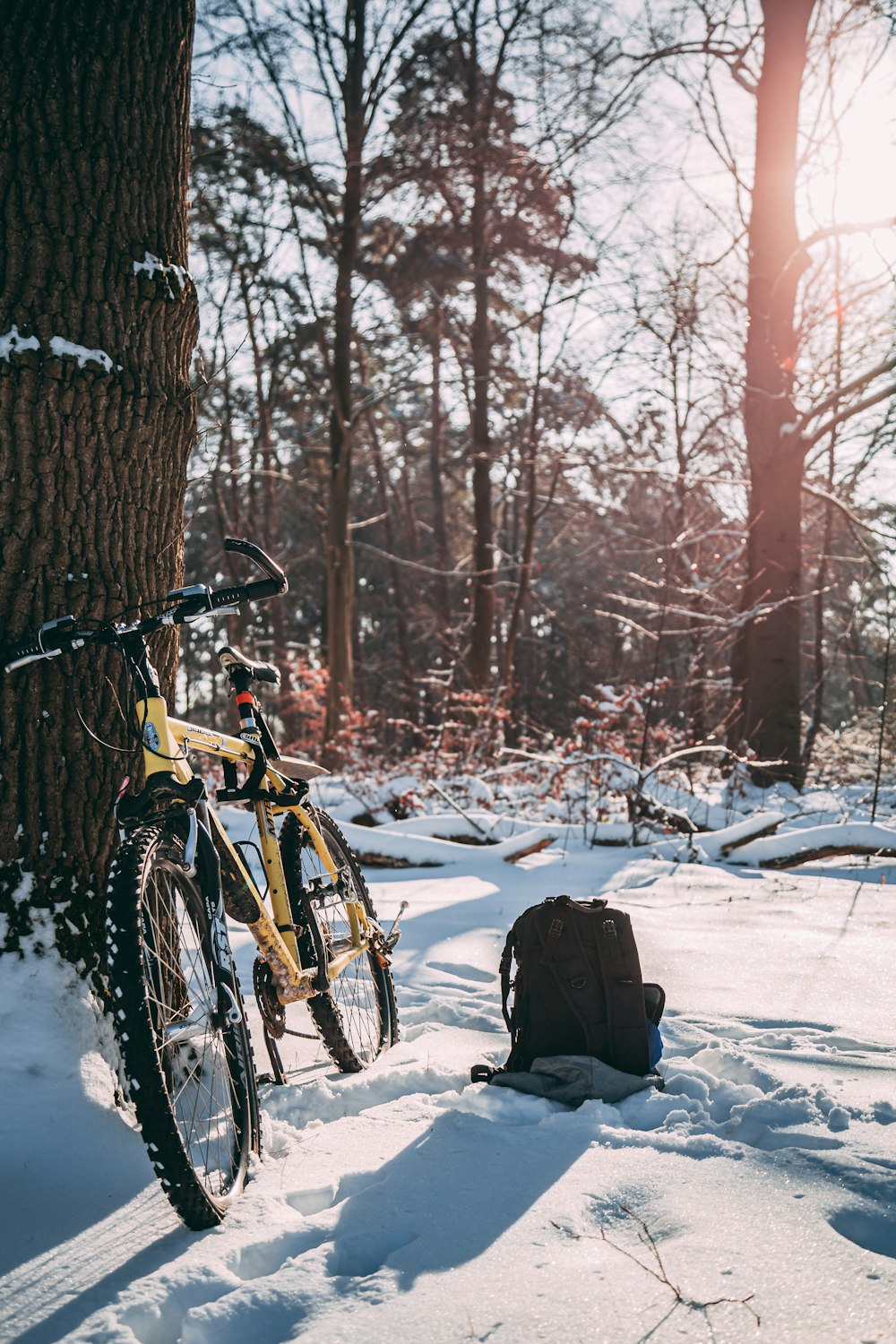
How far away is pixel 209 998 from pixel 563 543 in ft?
78.1

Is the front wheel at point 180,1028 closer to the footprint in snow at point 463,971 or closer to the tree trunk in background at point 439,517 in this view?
the footprint in snow at point 463,971

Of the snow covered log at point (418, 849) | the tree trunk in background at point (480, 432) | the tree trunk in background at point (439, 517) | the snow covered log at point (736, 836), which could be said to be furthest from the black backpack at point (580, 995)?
the tree trunk in background at point (439, 517)

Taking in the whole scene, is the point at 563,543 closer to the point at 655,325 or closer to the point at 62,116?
the point at 655,325

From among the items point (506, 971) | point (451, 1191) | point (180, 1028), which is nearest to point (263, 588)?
point (180, 1028)

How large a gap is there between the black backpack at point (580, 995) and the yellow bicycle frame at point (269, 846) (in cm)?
60

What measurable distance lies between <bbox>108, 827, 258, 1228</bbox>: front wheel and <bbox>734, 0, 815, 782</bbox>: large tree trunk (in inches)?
342

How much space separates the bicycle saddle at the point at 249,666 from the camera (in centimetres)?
301

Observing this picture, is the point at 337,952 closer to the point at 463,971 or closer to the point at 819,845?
the point at 463,971

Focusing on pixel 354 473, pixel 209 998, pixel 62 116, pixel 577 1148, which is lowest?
pixel 577 1148

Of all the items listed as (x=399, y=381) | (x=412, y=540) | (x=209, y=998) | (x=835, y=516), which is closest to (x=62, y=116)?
(x=209, y=998)

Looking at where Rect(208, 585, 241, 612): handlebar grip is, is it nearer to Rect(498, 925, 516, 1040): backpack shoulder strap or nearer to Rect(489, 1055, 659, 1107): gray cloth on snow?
Rect(498, 925, 516, 1040): backpack shoulder strap

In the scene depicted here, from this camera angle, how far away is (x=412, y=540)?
82.7ft

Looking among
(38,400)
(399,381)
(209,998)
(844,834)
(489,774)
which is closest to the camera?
(209,998)

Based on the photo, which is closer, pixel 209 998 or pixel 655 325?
pixel 209 998
